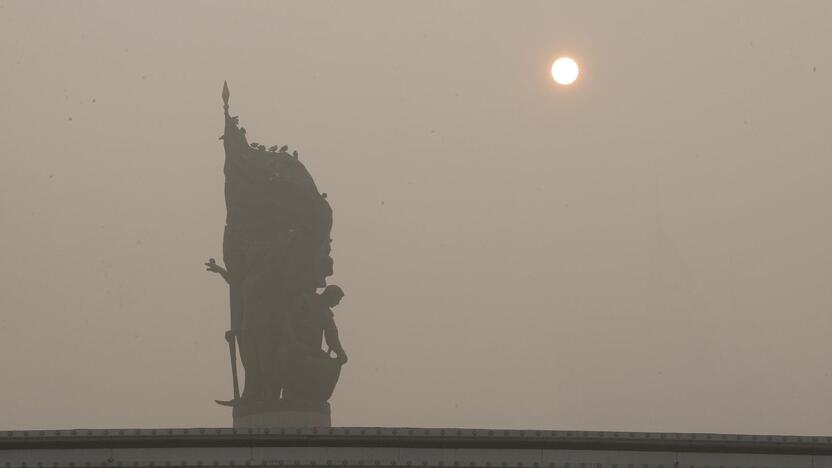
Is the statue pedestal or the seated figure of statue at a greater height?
the seated figure of statue

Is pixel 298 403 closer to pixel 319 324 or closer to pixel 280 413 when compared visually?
pixel 280 413

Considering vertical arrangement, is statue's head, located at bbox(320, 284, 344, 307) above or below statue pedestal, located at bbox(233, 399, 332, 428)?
above

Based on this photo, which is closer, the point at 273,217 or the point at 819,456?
the point at 819,456

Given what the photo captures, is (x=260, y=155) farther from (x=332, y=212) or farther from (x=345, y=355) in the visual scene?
(x=345, y=355)

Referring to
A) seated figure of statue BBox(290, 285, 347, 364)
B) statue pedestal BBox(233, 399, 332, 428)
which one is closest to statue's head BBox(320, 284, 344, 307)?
seated figure of statue BBox(290, 285, 347, 364)

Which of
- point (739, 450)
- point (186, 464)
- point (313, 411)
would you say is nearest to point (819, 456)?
point (739, 450)

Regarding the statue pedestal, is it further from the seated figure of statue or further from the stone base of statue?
the seated figure of statue

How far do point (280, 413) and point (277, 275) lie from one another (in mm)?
2829

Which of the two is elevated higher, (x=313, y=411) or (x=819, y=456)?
(x=313, y=411)

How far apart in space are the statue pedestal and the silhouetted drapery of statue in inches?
4.1

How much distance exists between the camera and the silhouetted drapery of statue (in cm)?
2761

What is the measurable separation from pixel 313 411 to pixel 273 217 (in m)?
4.10

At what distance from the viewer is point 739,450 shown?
13.5m

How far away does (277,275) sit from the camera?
27.8m
